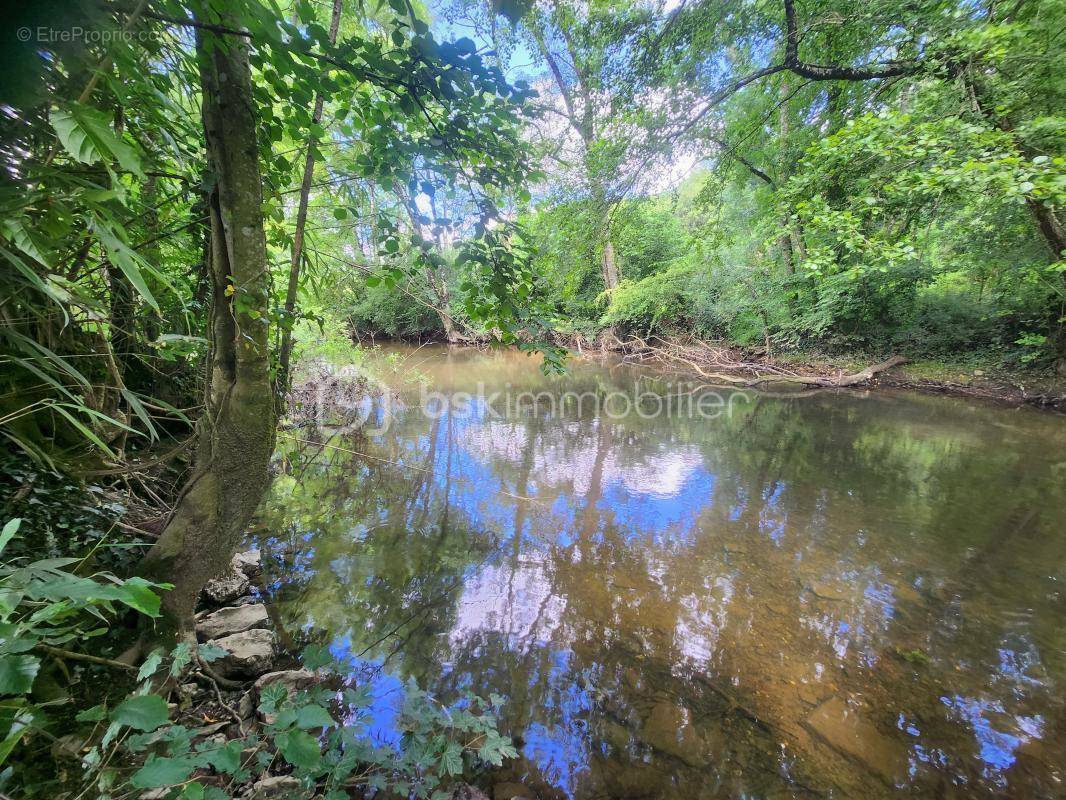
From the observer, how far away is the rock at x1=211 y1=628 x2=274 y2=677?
7.27 ft

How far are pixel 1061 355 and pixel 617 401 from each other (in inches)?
382

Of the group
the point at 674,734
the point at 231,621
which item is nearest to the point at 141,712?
the point at 231,621

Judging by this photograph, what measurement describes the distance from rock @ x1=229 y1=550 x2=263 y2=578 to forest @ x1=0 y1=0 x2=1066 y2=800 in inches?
1.2

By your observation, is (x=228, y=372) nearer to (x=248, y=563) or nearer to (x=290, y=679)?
(x=290, y=679)

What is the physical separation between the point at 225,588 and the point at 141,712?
8.43 feet

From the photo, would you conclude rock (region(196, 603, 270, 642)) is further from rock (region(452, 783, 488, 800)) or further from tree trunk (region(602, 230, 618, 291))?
tree trunk (region(602, 230, 618, 291))

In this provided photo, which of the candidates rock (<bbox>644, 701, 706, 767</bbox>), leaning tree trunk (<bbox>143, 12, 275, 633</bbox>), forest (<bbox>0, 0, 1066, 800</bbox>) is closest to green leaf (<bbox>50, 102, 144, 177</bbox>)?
forest (<bbox>0, 0, 1066, 800</bbox>)

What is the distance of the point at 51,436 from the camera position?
1641mm

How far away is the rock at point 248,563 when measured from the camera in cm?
309

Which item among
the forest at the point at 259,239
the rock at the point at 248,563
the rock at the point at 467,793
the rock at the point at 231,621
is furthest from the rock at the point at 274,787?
the rock at the point at 248,563

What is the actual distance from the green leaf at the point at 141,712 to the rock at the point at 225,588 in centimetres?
241

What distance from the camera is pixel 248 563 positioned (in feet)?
10.5

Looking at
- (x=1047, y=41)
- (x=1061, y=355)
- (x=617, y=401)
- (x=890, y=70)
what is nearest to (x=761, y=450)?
(x=617, y=401)

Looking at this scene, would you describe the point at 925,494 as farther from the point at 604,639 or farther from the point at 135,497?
the point at 135,497
